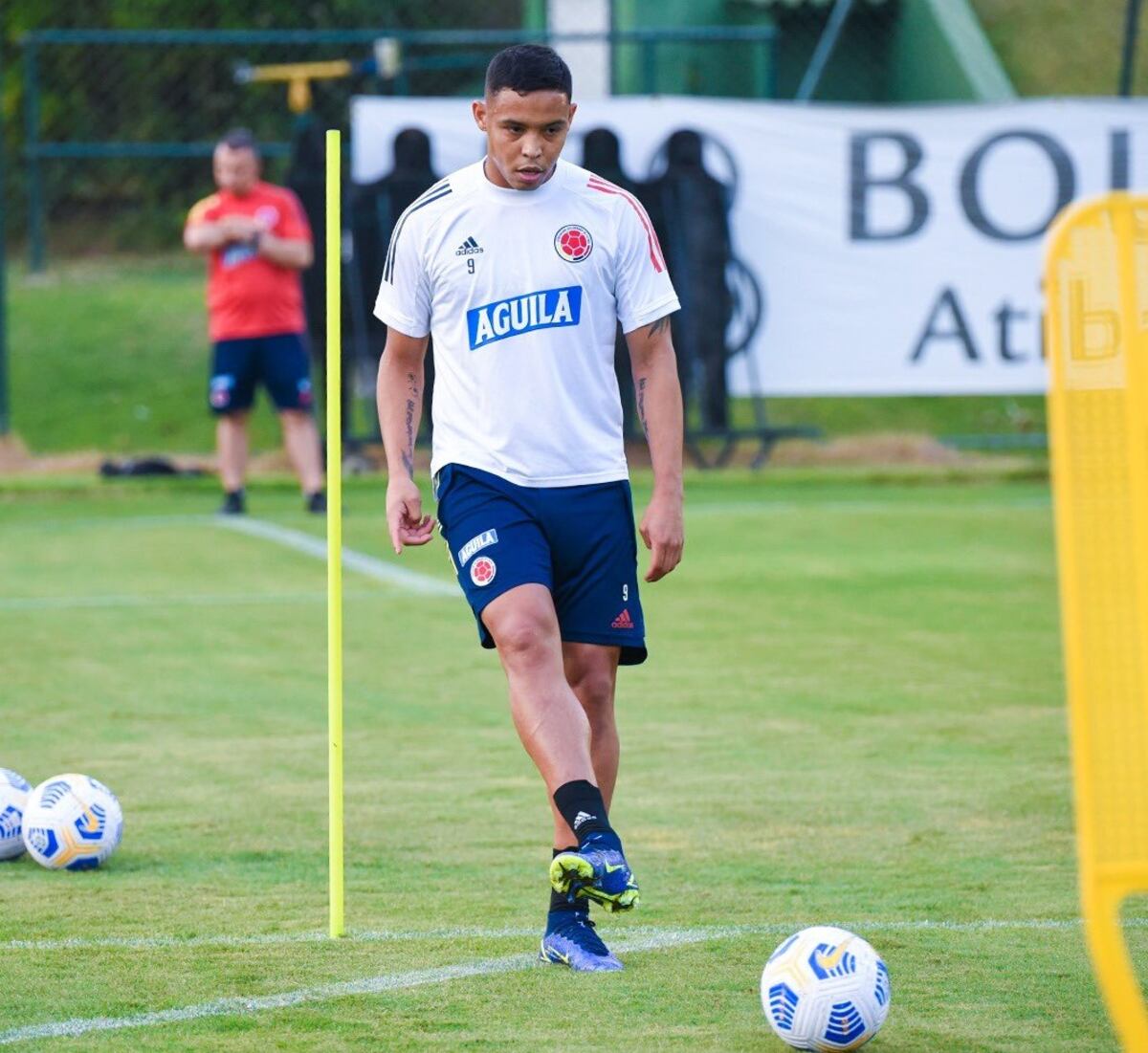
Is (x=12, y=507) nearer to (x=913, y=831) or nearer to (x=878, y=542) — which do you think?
(x=878, y=542)

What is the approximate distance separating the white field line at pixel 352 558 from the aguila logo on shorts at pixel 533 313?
252 inches

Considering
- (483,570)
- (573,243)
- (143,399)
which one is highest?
(573,243)

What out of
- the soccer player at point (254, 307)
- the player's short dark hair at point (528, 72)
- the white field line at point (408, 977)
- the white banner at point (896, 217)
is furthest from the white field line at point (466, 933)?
the white banner at point (896, 217)

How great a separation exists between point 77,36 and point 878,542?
338 inches

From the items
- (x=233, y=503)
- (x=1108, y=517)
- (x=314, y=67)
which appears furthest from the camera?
(x=314, y=67)

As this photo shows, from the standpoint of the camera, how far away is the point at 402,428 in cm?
507

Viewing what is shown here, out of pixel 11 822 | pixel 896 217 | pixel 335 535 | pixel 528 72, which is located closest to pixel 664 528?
pixel 335 535

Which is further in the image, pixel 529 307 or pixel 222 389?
pixel 222 389

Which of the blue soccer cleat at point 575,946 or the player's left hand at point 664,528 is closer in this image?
the blue soccer cleat at point 575,946

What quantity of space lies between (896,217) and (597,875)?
43.4 feet

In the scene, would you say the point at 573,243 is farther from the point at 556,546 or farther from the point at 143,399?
the point at 143,399

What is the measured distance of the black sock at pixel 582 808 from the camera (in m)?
4.57

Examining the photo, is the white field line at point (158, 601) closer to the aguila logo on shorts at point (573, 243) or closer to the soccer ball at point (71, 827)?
the soccer ball at point (71, 827)

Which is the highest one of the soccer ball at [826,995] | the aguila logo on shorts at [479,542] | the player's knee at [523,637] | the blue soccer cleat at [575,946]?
the aguila logo on shorts at [479,542]
